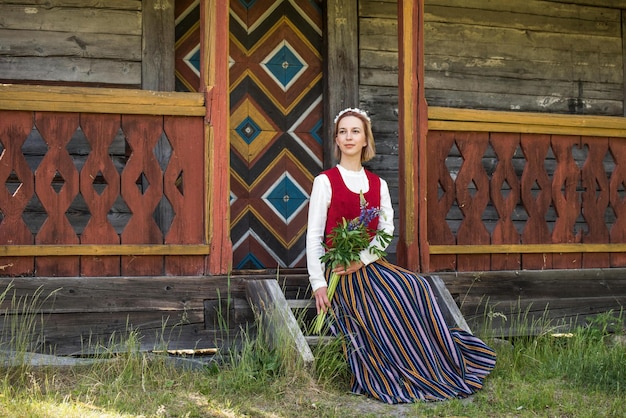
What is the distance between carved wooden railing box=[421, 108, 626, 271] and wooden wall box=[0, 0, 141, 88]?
260cm

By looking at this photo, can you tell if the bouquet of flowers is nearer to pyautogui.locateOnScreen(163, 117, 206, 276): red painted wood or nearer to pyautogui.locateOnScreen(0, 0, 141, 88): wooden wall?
pyautogui.locateOnScreen(163, 117, 206, 276): red painted wood

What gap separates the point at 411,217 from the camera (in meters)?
5.25

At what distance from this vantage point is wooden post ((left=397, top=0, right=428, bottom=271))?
5.26 meters

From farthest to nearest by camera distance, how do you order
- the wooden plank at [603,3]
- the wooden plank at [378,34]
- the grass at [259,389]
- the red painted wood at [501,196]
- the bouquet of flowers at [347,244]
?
1. the wooden plank at [603,3]
2. the wooden plank at [378,34]
3. the red painted wood at [501,196]
4. the bouquet of flowers at [347,244]
5. the grass at [259,389]

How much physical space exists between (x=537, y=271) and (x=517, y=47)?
2571mm

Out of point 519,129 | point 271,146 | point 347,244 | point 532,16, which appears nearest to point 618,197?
point 519,129

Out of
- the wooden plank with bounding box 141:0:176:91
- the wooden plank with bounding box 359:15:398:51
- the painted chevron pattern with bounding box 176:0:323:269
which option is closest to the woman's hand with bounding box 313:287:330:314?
the painted chevron pattern with bounding box 176:0:323:269

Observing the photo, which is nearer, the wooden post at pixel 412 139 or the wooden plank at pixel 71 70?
the wooden post at pixel 412 139

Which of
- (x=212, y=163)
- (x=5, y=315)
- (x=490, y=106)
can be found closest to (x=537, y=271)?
(x=490, y=106)

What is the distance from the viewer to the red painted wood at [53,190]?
460 cm

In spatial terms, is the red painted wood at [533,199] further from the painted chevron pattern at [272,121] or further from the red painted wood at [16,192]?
the red painted wood at [16,192]

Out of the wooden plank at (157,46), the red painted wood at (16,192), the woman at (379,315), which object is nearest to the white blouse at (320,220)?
the woman at (379,315)

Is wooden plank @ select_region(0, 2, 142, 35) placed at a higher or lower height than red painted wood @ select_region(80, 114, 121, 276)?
higher

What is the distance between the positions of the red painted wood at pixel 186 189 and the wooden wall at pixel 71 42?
61.7 inches
